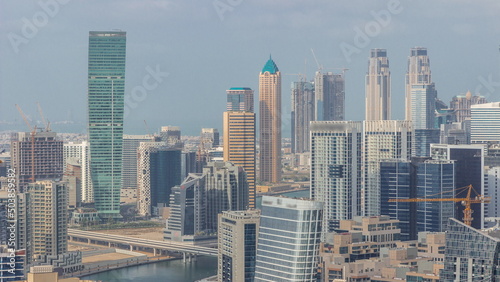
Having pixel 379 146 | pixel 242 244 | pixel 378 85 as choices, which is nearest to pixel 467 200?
pixel 379 146

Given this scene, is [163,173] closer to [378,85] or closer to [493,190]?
[493,190]

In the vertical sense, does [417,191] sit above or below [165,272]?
above

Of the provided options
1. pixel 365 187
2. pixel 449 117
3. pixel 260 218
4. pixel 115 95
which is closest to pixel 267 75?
pixel 449 117

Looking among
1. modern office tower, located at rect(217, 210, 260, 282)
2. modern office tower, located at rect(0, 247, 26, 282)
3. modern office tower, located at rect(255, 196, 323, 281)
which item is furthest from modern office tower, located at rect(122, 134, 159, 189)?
modern office tower, located at rect(255, 196, 323, 281)

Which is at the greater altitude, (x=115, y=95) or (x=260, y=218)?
(x=115, y=95)

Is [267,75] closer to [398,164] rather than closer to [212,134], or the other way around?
[212,134]

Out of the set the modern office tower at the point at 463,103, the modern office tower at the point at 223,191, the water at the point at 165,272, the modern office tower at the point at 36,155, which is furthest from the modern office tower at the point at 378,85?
the water at the point at 165,272
